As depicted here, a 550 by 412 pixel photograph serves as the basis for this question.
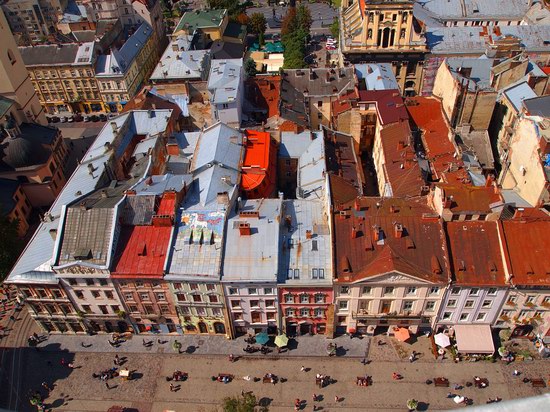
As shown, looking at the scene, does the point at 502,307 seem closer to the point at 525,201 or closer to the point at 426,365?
the point at 426,365

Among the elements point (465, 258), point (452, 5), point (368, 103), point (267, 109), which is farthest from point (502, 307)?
point (452, 5)

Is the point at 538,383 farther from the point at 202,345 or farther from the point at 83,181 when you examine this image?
the point at 83,181

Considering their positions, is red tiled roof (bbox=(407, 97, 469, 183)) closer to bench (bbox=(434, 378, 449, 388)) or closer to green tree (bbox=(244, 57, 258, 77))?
bench (bbox=(434, 378, 449, 388))

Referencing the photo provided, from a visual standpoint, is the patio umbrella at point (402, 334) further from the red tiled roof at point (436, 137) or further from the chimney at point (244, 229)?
the chimney at point (244, 229)

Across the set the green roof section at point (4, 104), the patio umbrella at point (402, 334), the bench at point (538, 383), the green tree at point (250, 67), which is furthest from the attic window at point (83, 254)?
the green tree at point (250, 67)

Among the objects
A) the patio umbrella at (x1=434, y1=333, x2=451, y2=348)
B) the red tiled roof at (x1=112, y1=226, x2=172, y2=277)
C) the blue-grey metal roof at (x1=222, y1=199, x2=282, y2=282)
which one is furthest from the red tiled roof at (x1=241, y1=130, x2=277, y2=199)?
the patio umbrella at (x1=434, y1=333, x2=451, y2=348)
